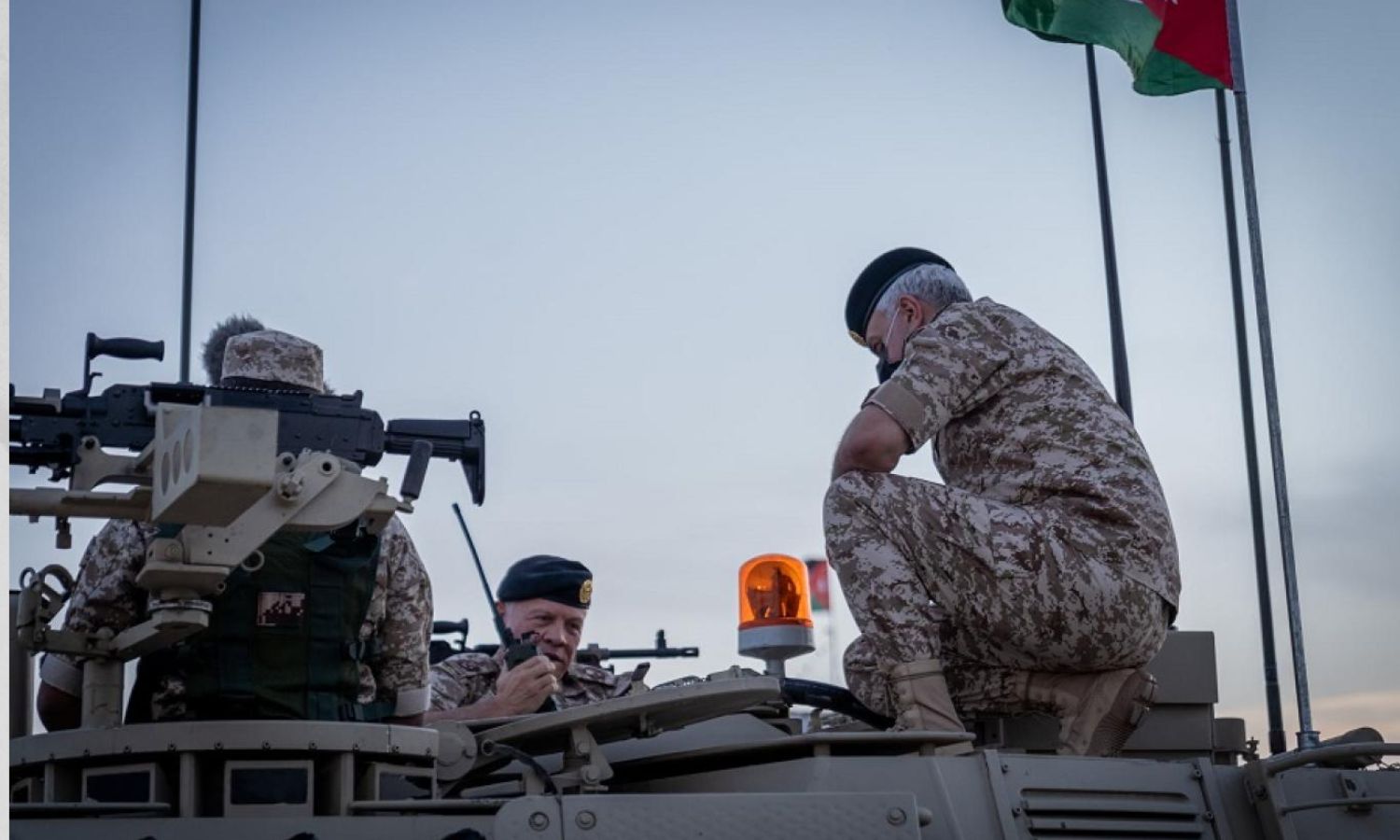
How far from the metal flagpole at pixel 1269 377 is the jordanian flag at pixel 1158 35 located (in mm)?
104

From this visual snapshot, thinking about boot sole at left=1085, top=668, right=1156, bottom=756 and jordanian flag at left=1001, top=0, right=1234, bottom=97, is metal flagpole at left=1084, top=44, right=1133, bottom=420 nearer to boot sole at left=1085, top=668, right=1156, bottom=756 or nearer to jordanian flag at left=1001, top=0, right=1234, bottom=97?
jordanian flag at left=1001, top=0, right=1234, bottom=97

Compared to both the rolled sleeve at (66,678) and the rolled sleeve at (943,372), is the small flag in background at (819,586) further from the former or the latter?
the rolled sleeve at (66,678)

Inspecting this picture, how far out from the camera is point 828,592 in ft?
25.3

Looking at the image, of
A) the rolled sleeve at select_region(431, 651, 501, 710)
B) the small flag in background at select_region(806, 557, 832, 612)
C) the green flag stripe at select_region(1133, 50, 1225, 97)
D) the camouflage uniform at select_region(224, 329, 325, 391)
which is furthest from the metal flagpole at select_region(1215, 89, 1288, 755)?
the camouflage uniform at select_region(224, 329, 325, 391)

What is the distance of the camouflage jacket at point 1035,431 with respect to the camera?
551 cm

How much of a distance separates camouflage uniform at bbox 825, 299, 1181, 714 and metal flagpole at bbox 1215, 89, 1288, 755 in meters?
2.82

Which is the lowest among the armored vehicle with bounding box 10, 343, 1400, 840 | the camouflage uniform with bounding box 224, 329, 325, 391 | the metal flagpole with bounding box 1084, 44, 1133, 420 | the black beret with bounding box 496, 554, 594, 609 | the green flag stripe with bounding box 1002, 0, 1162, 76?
the armored vehicle with bounding box 10, 343, 1400, 840

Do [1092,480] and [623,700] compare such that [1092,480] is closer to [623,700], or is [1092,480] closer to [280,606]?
[623,700]

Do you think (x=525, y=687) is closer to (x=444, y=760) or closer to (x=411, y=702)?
(x=411, y=702)

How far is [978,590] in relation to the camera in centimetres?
539

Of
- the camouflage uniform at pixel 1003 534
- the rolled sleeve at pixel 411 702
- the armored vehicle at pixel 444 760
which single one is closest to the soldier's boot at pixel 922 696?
the camouflage uniform at pixel 1003 534

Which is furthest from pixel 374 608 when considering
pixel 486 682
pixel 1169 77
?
pixel 1169 77

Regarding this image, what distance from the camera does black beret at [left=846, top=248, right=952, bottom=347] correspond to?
20.0 ft

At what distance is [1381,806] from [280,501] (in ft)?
9.01
